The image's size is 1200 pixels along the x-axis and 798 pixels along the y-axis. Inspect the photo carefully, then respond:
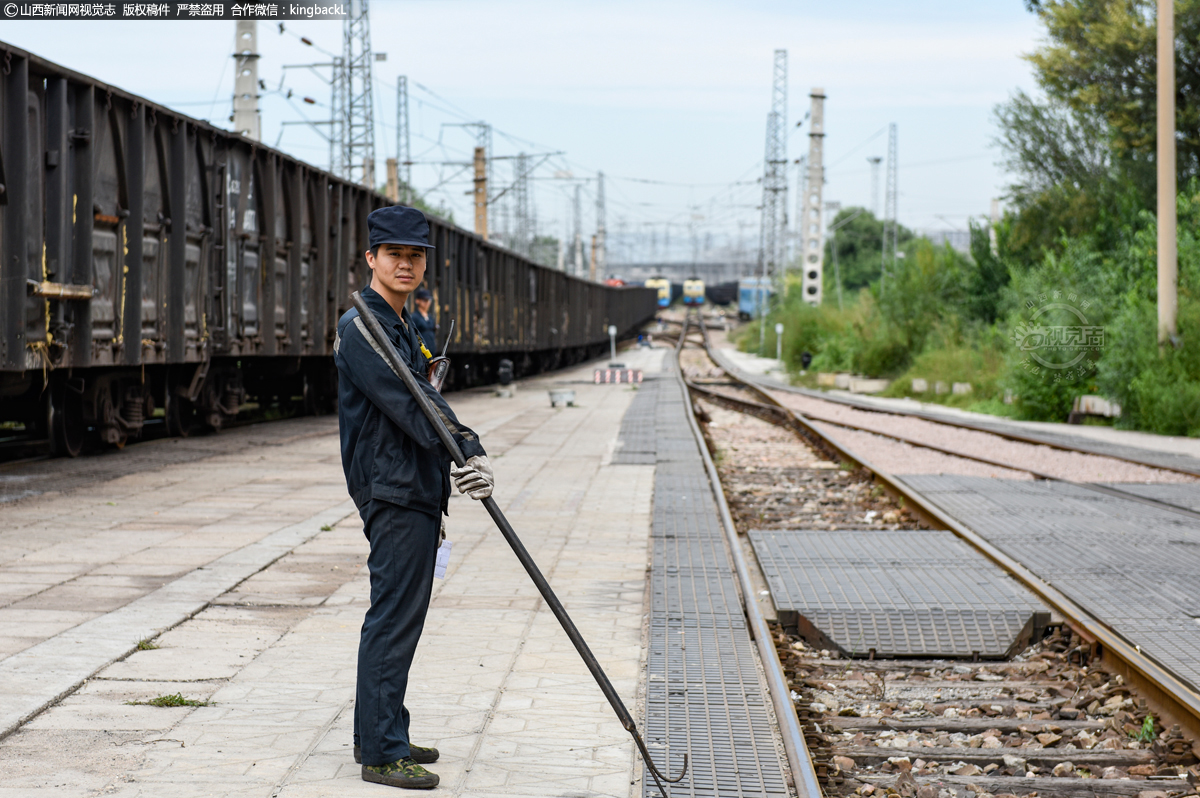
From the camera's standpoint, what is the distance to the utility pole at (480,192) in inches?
1638

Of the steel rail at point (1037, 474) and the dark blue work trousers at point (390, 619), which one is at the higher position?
the dark blue work trousers at point (390, 619)

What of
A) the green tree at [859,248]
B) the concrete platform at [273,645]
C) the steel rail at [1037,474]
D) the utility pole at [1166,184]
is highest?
the green tree at [859,248]

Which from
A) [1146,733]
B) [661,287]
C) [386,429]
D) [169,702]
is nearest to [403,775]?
[386,429]

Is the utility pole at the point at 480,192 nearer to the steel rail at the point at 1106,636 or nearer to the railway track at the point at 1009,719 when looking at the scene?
the steel rail at the point at 1106,636

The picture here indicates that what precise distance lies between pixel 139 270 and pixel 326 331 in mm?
6066

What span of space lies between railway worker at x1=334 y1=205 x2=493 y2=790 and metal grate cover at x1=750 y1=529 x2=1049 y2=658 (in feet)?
9.51

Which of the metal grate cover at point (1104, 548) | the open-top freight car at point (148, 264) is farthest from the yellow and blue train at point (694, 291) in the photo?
the metal grate cover at point (1104, 548)

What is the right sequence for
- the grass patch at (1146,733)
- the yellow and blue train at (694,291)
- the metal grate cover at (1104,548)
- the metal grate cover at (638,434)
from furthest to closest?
1. the yellow and blue train at (694,291)
2. the metal grate cover at (638,434)
3. the metal grate cover at (1104,548)
4. the grass patch at (1146,733)

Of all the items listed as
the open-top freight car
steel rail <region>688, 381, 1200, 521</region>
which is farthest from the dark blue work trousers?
steel rail <region>688, 381, 1200, 521</region>

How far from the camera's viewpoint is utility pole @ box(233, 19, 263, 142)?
70.5 feet

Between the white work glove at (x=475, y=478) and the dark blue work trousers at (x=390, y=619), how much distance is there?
229mm

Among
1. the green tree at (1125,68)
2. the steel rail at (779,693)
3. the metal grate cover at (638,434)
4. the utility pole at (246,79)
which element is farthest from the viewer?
the green tree at (1125,68)

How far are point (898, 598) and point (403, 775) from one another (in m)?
3.74

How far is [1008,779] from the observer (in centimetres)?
432
